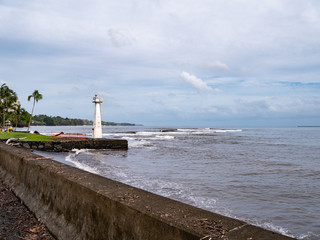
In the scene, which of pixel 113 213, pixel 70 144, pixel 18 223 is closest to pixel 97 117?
pixel 70 144

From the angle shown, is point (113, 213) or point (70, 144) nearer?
point (113, 213)

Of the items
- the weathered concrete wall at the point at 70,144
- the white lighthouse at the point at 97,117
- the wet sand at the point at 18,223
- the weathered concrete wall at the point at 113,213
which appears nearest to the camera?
the weathered concrete wall at the point at 113,213

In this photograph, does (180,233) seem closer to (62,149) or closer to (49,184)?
(49,184)

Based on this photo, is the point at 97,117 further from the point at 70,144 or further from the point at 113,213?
the point at 113,213

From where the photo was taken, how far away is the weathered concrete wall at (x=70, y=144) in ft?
85.8

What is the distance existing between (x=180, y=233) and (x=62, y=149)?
1057 inches

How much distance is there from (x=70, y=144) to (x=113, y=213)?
1052 inches

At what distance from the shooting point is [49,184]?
4.76 meters

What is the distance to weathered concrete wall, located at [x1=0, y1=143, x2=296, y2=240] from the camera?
2.37 meters

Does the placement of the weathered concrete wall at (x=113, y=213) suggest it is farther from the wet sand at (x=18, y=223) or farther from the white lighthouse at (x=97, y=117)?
the white lighthouse at (x=97, y=117)

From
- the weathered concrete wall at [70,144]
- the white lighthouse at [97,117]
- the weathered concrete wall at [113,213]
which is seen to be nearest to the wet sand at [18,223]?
the weathered concrete wall at [113,213]

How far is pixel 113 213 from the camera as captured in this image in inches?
120

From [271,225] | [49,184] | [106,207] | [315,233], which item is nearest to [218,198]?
[271,225]

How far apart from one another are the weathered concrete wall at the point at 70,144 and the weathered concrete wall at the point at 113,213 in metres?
21.5
